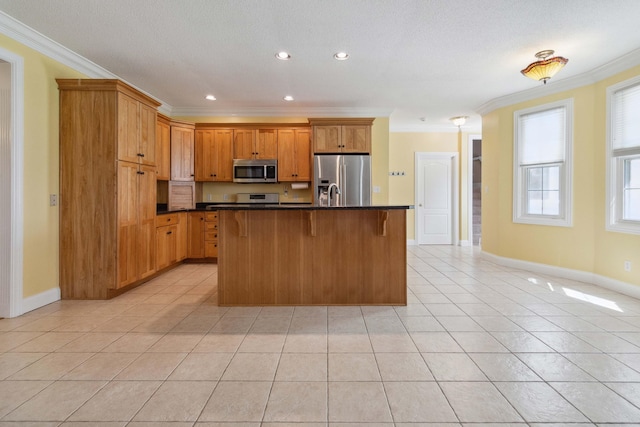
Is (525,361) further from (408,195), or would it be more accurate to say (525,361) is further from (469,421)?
(408,195)

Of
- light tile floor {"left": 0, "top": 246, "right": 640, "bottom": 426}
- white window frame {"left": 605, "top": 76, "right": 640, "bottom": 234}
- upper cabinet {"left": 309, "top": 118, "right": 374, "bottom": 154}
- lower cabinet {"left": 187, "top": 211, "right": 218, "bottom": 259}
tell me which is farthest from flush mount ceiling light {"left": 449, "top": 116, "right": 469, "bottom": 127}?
lower cabinet {"left": 187, "top": 211, "right": 218, "bottom": 259}

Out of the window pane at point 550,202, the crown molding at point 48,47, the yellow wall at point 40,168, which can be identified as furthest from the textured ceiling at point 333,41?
the window pane at point 550,202

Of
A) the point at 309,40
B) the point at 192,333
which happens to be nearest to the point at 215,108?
the point at 309,40

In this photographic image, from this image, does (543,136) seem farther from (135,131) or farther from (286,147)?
(135,131)

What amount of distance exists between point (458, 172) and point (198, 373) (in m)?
6.70

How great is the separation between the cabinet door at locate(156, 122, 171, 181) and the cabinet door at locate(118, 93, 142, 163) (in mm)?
1104

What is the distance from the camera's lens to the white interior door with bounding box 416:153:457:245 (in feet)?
23.1

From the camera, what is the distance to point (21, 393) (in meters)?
1.72

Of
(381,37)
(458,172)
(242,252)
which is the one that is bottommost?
(242,252)

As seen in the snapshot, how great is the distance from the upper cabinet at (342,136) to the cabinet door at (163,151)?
237 centimetres

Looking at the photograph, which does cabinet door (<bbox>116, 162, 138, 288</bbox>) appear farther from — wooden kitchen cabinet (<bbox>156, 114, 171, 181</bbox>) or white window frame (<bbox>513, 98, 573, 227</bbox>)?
white window frame (<bbox>513, 98, 573, 227</bbox>)

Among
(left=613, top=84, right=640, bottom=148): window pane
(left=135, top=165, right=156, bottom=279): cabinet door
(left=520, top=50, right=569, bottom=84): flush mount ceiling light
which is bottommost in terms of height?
(left=135, top=165, right=156, bottom=279): cabinet door

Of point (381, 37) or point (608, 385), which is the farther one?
point (381, 37)

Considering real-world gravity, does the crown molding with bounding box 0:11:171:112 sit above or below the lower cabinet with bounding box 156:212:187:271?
above
